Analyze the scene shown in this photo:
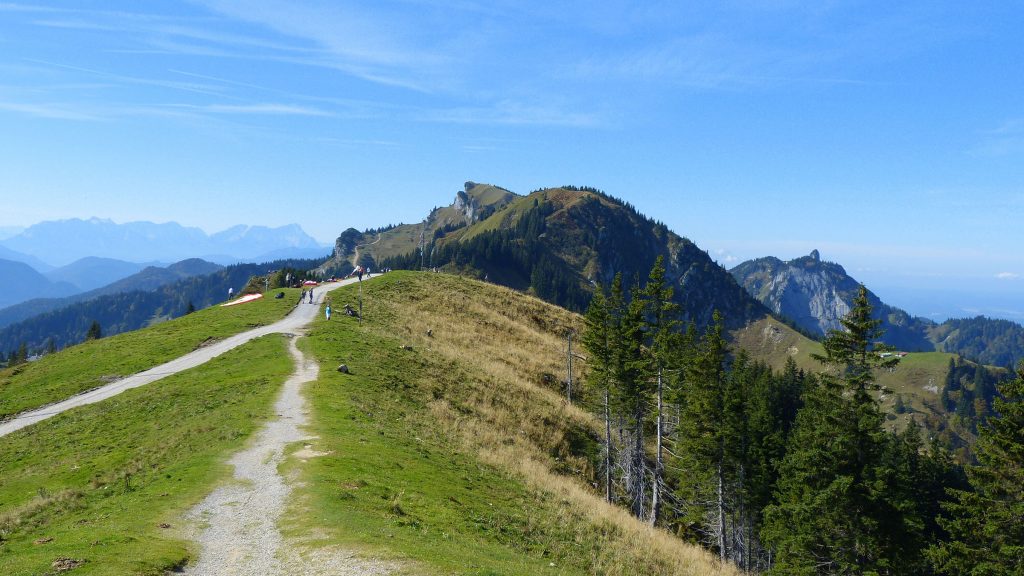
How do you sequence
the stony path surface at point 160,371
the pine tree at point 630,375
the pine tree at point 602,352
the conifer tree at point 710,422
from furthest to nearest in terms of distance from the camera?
1. the pine tree at point 602,352
2. the pine tree at point 630,375
3. the conifer tree at point 710,422
4. the stony path surface at point 160,371

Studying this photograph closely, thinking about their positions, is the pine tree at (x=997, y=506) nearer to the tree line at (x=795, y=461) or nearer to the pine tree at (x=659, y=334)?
the tree line at (x=795, y=461)

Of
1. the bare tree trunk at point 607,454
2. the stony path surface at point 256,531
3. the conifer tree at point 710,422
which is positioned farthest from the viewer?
the bare tree trunk at point 607,454

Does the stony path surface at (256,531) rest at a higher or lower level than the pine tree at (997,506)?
higher

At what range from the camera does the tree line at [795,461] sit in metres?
27.1

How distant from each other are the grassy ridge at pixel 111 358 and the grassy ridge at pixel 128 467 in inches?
311

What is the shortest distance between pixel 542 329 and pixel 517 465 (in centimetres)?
5353

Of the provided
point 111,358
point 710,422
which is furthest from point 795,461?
point 111,358

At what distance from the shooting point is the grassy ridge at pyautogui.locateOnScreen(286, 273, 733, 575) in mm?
16609

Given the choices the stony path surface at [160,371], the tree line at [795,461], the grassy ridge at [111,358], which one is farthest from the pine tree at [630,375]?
the grassy ridge at [111,358]

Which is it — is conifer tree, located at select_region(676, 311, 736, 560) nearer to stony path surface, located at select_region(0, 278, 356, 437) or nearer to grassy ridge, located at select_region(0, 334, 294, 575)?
grassy ridge, located at select_region(0, 334, 294, 575)

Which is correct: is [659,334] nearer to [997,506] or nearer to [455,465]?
[455,465]

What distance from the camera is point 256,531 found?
50.4 feet

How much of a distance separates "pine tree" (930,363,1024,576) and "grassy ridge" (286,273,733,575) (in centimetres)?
1286

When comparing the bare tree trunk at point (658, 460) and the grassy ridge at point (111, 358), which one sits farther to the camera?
the grassy ridge at point (111, 358)
